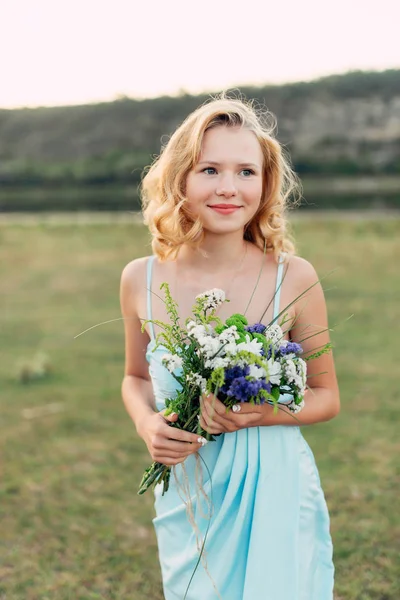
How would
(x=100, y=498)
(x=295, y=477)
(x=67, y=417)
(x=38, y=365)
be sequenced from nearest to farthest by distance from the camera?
1. (x=295, y=477)
2. (x=100, y=498)
3. (x=67, y=417)
4. (x=38, y=365)

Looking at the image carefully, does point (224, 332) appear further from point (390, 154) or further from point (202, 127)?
point (390, 154)

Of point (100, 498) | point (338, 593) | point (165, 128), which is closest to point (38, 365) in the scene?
point (100, 498)

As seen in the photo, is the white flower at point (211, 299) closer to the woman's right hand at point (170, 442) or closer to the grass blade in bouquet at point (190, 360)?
the grass blade in bouquet at point (190, 360)

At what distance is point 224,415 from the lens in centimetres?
204

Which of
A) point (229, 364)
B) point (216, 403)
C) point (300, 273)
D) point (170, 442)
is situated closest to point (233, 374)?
point (229, 364)

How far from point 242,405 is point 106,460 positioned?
3602 millimetres

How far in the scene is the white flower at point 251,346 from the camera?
1875mm

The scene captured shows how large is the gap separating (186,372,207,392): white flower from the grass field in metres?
1.09

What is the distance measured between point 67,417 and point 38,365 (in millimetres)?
1402

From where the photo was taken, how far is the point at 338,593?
3637 mm

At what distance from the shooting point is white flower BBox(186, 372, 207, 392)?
1.95 m

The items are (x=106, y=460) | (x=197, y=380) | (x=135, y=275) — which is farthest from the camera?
(x=106, y=460)

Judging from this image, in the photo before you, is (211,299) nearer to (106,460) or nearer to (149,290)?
(149,290)

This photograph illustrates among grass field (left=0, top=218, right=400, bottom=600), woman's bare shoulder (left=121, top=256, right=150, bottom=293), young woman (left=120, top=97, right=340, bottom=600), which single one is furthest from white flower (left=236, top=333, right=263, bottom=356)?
grass field (left=0, top=218, right=400, bottom=600)
